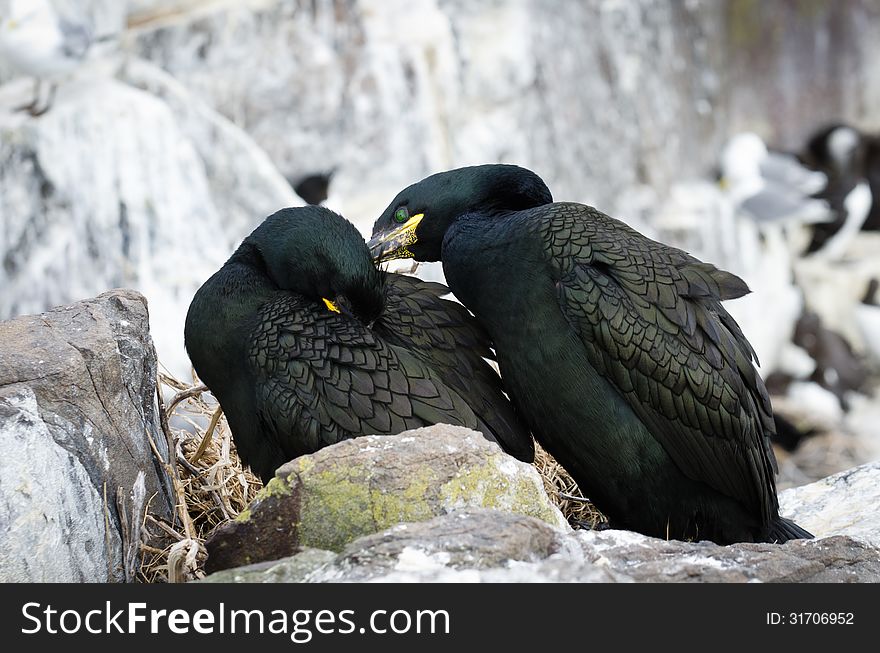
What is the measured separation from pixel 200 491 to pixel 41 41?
4.01 m

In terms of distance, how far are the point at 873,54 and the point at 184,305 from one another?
923cm

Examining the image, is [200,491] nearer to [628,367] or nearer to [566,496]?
[566,496]

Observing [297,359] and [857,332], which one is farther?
[857,332]

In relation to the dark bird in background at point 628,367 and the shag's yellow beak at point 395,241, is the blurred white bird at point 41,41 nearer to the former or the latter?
the shag's yellow beak at point 395,241

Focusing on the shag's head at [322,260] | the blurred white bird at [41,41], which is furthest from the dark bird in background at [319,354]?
the blurred white bird at [41,41]

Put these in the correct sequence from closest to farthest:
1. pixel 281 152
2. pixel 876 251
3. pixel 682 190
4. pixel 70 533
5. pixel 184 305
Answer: pixel 70 533 → pixel 184 305 → pixel 281 152 → pixel 682 190 → pixel 876 251

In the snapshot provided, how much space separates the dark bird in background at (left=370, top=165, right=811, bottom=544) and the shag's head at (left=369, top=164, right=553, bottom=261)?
137 mm

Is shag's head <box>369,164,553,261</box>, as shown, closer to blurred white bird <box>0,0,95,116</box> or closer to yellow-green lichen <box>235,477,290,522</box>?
yellow-green lichen <box>235,477,290,522</box>

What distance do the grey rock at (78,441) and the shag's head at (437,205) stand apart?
865 mm

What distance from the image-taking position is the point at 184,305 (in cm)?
679

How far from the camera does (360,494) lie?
2516mm
